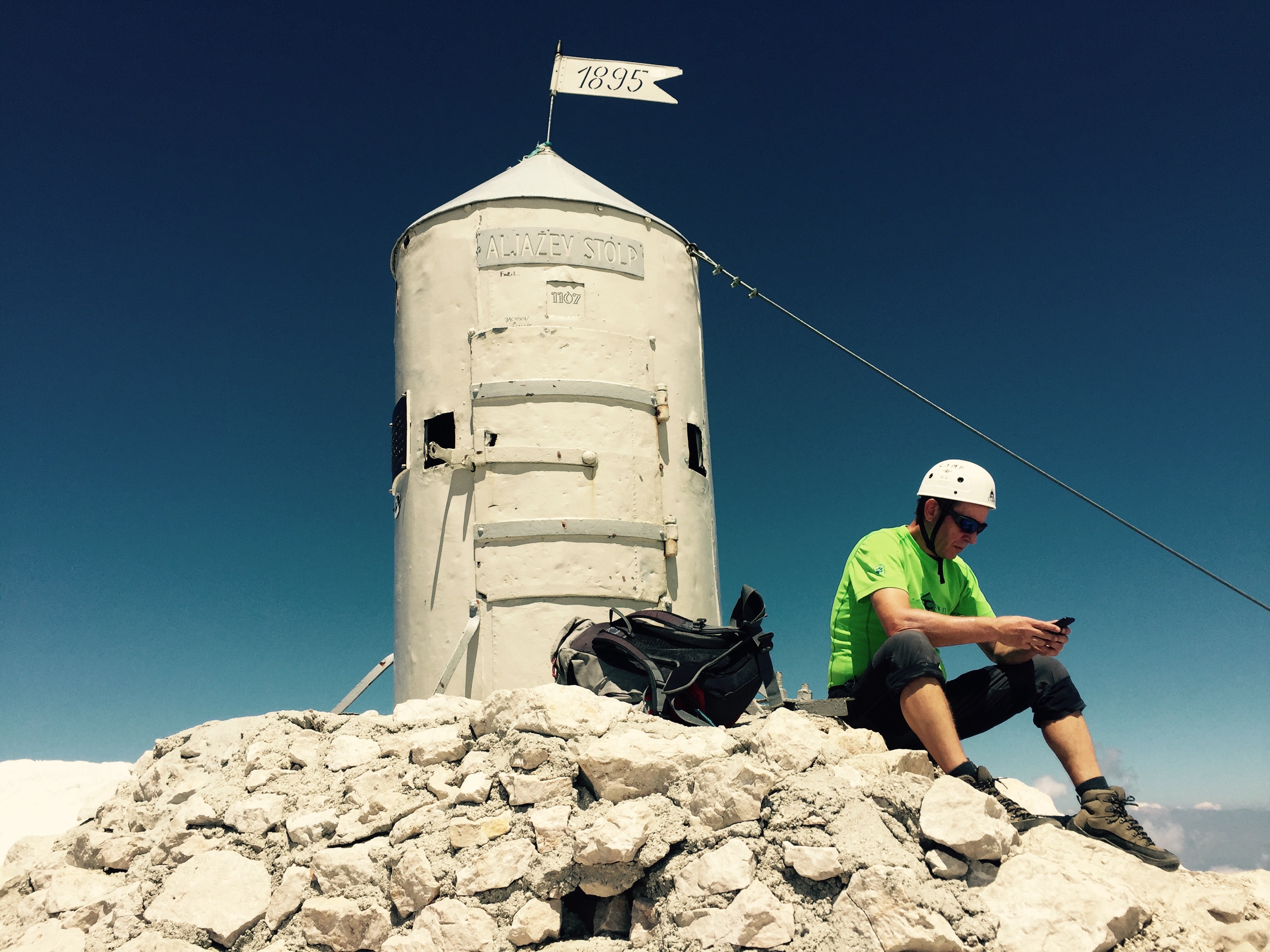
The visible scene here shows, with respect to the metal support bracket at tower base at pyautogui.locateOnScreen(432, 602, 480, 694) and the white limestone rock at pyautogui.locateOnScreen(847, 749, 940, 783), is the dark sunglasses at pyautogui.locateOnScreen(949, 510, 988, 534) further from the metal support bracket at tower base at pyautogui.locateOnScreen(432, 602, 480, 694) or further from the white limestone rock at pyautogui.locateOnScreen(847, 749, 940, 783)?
the metal support bracket at tower base at pyautogui.locateOnScreen(432, 602, 480, 694)

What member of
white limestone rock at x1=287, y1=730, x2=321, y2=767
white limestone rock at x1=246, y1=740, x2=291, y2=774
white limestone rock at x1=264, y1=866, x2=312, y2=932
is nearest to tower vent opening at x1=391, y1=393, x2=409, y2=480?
white limestone rock at x1=287, y1=730, x2=321, y2=767

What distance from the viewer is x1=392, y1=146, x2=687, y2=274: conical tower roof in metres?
7.64

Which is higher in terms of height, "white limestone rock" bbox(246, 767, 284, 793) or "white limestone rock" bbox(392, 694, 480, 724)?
"white limestone rock" bbox(392, 694, 480, 724)

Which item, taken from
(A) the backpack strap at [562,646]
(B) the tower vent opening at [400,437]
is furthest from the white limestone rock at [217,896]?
(B) the tower vent opening at [400,437]

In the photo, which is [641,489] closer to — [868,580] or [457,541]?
[457,541]

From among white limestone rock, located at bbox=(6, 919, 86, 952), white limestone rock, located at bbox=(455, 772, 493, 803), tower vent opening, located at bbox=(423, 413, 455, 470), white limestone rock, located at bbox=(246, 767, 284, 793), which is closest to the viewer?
white limestone rock, located at bbox=(455, 772, 493, 803)

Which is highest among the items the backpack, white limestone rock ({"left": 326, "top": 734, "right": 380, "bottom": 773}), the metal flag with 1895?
the metal flag with 1895

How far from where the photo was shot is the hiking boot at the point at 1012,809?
14.0ft

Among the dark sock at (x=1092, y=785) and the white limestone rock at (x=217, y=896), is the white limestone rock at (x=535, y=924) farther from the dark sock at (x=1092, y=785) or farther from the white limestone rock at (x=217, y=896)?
the dark sock at (x=1092, y=785)

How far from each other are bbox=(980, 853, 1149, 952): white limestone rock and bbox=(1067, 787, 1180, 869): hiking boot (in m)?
0.43

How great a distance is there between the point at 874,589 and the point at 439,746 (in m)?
2.47

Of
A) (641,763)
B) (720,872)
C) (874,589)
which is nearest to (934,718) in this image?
(874,589)

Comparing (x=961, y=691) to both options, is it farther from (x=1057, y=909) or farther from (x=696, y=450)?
(x=696, y=450)

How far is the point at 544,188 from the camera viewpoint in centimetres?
775
